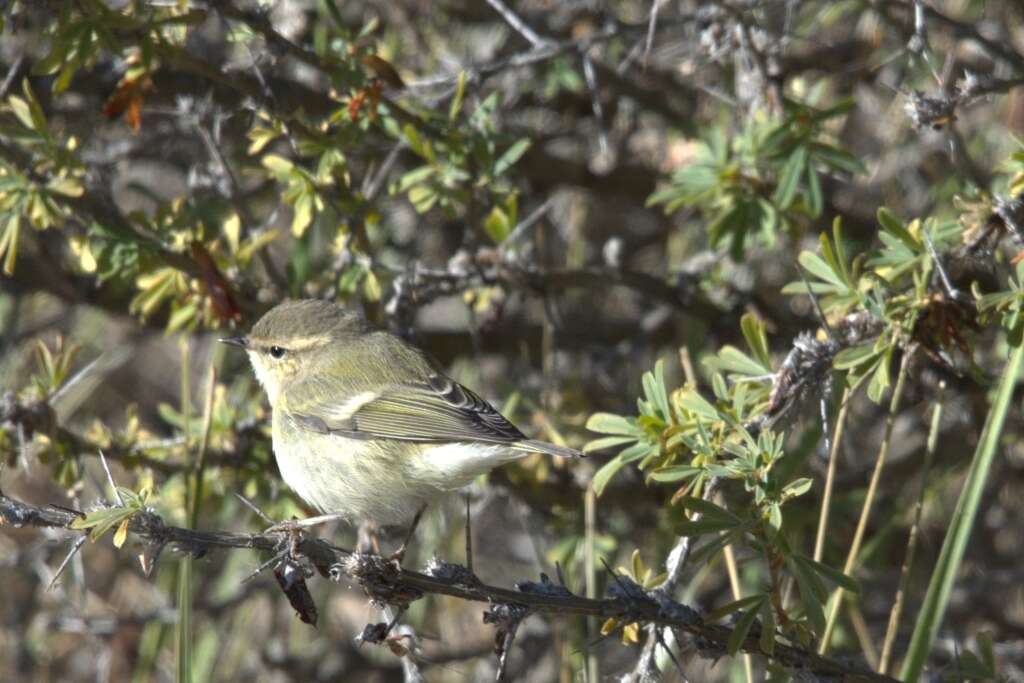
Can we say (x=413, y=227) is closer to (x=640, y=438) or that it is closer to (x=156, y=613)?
(x=156, y=613)

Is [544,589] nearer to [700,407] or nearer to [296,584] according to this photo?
[296,584]

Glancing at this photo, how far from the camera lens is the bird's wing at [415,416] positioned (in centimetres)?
303

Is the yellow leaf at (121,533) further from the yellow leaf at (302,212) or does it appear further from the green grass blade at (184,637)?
the yellow leaf at (302,212)

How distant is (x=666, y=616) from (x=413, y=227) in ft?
10.2

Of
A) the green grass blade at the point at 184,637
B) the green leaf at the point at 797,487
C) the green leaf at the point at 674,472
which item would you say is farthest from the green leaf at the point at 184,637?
the green leaf at the point at 797,487

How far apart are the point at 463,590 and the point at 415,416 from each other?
1.23 meters

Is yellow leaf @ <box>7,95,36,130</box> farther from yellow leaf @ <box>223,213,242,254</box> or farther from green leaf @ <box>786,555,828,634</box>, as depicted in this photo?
green leaf @ <box>786,555,828,634</box>

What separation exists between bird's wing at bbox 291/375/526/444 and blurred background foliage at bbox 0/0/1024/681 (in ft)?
0.89

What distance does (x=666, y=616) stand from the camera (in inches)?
85.7

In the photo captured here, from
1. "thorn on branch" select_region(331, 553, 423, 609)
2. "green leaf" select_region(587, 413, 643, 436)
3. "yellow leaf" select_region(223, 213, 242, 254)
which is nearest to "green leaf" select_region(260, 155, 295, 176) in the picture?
"yellow leaf" select_region(223, 213, 242, 254)

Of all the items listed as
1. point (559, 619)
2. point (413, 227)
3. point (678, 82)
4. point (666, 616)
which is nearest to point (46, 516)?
point (666, 616)

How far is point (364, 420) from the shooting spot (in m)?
3.29

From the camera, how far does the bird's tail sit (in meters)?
2.69

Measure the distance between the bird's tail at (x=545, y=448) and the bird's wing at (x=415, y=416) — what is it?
79 mm
